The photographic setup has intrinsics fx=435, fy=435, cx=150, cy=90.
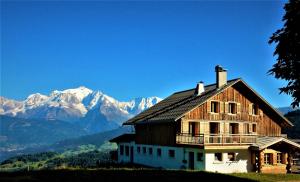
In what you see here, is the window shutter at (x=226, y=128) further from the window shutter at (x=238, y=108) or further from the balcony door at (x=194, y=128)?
the balcony door at (x=194, y=128)

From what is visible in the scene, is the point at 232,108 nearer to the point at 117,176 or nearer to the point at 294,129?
the point at 117,176

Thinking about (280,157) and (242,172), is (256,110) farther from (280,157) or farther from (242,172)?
(242,172)

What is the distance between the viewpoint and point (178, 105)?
5162cm

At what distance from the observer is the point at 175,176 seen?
35.0 meters

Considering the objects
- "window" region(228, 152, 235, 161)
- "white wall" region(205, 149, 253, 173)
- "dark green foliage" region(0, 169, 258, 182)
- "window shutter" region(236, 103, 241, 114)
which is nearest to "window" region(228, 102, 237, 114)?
"window shutter" region(236, 103, 241, 114)

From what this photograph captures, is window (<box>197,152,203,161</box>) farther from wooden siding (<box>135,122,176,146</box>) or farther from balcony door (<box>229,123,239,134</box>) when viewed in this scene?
balcony door (<box>229,123,239,134</box>)

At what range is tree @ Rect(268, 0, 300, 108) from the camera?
27297 mm

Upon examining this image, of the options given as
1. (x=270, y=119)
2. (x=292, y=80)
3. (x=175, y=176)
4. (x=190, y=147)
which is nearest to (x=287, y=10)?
(x=292, y=80)

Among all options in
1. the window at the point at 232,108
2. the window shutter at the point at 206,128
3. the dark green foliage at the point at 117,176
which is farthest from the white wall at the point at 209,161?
the window at the point at 232,108

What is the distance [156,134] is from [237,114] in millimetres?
9676

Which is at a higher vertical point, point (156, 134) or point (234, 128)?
point (234, 128)

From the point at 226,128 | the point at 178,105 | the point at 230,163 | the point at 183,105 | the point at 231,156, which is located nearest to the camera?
the point at 230,163

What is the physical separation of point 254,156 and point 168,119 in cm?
975

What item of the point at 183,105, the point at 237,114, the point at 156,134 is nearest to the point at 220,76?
the point at 237,114
